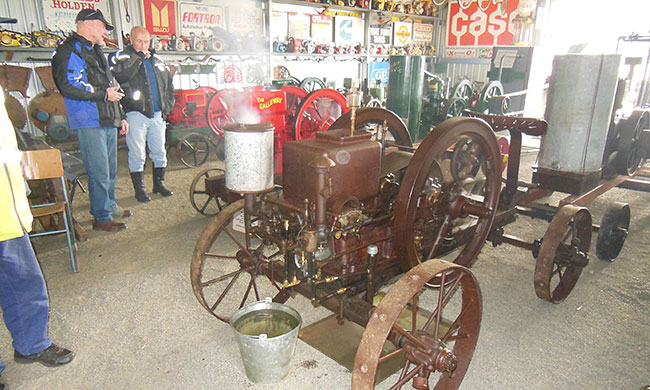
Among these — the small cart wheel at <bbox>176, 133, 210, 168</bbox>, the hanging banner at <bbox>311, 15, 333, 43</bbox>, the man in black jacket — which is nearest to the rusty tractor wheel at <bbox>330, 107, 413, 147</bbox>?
the man in black jacket

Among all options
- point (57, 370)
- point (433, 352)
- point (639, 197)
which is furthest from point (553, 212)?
point (57, 370)

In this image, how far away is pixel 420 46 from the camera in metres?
11.6

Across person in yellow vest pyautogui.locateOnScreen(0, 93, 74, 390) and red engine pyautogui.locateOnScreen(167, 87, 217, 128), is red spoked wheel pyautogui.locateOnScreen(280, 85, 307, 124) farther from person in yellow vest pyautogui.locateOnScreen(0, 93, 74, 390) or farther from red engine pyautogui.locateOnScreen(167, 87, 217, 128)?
person in yellow vest pyautogui.locateOnScreen(0, 93, 74, 390)

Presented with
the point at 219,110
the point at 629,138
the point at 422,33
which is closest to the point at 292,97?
the point at 219,110

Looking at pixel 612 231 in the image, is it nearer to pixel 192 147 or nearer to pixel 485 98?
pixel 192 147

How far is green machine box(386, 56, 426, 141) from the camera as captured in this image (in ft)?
22.9

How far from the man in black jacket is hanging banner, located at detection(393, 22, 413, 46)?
25.0 ft

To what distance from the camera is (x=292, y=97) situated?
597 centimetres

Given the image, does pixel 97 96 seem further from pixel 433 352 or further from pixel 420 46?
pixel 420 46

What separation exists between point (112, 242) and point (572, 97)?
3753 mm

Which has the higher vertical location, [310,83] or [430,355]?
[310,83]

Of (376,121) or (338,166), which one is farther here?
(376,121)

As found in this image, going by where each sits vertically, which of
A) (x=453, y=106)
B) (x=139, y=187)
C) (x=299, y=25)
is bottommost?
(x=139, y=187)

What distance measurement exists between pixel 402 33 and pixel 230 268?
9.49 m
